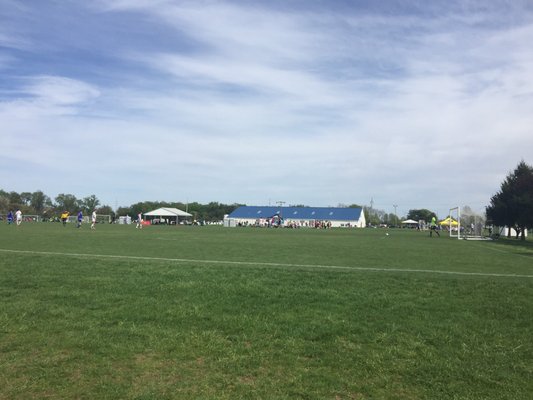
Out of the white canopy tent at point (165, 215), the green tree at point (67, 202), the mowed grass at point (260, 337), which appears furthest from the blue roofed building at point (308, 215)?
the mowed grass at point (260, 337)

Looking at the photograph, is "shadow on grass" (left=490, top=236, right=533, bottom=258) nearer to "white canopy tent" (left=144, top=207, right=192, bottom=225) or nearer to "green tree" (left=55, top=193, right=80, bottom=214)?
"white canopy tent" (left=144, top=207, right=192, bottom=225)

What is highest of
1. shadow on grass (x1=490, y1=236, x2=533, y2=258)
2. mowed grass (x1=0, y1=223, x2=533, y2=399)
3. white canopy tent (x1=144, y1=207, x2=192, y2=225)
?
white canopy tent (x1=144, y1=207, x2=192, y2=225)

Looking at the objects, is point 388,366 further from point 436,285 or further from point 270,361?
point 436,285

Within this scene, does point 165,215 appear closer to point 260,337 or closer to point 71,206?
point 71,206

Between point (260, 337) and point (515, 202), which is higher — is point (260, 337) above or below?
below

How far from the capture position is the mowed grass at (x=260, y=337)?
5195 mm

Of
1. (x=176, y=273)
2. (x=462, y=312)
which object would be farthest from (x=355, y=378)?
(x=176, y=273)

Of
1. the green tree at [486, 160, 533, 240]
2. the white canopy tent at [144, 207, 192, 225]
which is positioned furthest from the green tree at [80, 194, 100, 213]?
the green tree at [486, 160, 533, 240]

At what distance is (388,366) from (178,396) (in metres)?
2.60

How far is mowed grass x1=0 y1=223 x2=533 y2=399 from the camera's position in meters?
5.20

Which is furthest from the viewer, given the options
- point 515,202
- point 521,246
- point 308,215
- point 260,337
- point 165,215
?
point 308,215

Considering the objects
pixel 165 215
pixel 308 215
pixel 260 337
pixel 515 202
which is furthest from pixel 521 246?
pixel 308 215

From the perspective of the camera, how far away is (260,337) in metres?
6.75

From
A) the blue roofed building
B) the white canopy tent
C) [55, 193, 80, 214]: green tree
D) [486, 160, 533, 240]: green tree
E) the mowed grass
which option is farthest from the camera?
[55, 193, 80, 214]: green tree
